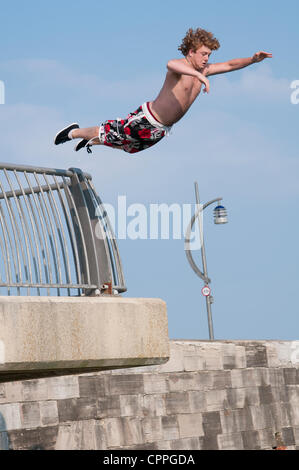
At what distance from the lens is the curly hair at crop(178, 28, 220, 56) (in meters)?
7.26

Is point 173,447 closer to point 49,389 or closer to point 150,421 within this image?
point 150,421

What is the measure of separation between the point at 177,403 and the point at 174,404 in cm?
10

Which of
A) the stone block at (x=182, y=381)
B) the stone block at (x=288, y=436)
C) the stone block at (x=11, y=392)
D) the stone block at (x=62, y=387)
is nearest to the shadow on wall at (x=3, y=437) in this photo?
the stone block at (x=11, y=392)

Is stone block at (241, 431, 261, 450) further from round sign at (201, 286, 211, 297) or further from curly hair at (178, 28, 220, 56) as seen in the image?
curly hair at (178, 28, 220, 56)

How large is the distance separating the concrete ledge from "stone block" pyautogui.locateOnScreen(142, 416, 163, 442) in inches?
351

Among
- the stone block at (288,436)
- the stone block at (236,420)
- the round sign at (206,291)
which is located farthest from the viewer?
the round sign at (206,291)

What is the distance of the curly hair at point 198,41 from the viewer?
7.26 meters

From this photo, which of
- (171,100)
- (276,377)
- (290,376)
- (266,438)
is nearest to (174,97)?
(171,100)

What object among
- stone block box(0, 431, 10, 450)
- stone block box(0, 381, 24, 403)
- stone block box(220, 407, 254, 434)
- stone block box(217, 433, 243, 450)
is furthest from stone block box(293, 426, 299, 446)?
stone block box(0, 431, 10, 450)

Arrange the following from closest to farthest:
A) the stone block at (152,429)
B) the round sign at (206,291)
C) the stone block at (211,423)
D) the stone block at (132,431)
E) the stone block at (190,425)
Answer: the stone block at (132,431), the stone block at (152,429), the stone block at (190,425), the stone block at (211,423), the round sign at (206,291)

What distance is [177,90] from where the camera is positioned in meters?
7.47

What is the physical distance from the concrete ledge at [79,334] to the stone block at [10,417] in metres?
5.82

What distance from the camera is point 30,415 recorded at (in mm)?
13492

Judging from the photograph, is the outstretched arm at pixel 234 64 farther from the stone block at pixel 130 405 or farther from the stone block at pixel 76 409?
the stone block at pixel 130 405
